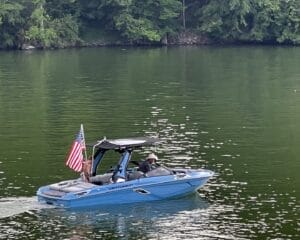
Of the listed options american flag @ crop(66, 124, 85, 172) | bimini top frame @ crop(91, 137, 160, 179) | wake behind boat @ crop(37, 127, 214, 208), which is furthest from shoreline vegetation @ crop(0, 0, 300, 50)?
american flag @ crop(66, 124, 85, 172)

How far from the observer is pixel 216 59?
104375 mm

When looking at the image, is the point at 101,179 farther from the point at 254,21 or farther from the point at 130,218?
the point at 254,21

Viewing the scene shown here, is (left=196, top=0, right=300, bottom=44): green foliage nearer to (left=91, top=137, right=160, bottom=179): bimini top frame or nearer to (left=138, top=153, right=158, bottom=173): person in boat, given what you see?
(left=91, top=137, right=160, bottom=179): bimini top frame

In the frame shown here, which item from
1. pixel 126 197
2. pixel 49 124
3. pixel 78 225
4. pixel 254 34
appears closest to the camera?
pixel 78 225

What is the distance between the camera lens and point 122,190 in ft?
121

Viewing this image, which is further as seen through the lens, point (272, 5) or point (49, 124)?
point (272, 5)

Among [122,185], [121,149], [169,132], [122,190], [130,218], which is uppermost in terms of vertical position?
[121,149]

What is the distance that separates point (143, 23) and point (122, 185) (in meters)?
99.0

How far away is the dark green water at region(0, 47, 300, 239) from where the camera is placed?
3419cm

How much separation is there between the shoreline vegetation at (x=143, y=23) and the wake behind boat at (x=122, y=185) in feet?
303

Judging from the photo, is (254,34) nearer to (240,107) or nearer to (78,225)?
(240,107)

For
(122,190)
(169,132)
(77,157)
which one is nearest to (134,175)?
(122,190)

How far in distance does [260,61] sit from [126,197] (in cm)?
6593

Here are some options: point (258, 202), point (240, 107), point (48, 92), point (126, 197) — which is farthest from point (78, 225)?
point (48, 92)
